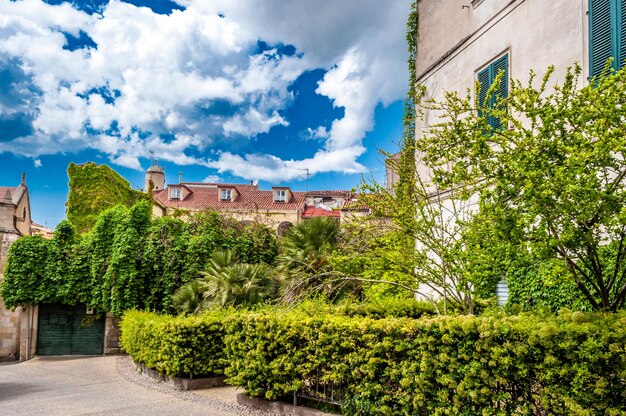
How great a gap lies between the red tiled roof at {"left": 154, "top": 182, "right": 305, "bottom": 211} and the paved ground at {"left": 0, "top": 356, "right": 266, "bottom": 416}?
28679 mm

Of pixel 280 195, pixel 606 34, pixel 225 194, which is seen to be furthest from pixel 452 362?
pixel 225 194

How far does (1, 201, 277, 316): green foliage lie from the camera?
2192 cm

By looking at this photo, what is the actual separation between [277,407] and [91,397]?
17.2ft

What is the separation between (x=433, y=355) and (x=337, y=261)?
3.44 meters

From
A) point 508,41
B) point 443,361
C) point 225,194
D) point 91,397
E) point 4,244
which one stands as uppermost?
point 225,194

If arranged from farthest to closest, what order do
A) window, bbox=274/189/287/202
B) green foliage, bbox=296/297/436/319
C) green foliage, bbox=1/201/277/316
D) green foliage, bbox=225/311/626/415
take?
1. window, bbox=274/189/287/202
2. green foliage, bbox=1/201/277/316
3. green foliage, bbox=296/297/436/319
4. green foliage, bbox=225/311/626/415

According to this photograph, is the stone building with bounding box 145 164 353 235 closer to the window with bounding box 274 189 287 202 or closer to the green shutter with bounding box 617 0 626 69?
the window with bounding box 274 189 287 202

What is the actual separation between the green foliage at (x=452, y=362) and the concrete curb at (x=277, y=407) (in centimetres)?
18

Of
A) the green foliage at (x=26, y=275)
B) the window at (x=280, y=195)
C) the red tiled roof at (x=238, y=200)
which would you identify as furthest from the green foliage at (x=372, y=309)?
the window at (x=280, y=195)

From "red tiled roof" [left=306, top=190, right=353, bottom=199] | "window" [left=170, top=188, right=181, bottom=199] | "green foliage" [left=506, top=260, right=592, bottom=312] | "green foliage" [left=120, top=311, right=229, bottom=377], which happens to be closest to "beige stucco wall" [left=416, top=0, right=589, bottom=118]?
"green foliage" [left=506, top=260, right=592, bottom=312]

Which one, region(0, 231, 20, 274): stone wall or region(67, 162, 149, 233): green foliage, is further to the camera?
region(67, 162, 149, 233): green foliage

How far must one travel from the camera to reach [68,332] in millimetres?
23328

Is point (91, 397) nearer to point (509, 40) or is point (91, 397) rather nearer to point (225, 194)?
point (509, 40)

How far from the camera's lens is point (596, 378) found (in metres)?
4.80
